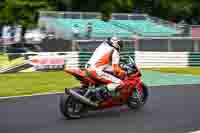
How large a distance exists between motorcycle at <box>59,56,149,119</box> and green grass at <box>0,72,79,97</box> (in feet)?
15.7

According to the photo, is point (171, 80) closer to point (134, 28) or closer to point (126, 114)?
point (126, 114)

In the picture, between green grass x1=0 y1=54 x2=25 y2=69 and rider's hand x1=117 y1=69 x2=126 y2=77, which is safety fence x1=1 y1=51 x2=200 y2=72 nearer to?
green grass x1=0 y1=54 x2=25 y2=69

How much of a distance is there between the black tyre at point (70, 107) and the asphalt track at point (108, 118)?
0.50 feet

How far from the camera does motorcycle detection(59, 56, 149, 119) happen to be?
1036cm

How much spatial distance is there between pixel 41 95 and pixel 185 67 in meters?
13.5

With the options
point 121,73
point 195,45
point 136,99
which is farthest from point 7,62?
point 121,73

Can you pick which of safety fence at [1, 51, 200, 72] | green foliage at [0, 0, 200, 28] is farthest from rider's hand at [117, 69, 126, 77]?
green foliage at [0, 0, 200, 28]

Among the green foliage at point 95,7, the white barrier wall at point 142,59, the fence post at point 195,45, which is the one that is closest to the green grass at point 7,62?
the white barrier wall at point 142,59

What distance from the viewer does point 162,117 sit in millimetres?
10469

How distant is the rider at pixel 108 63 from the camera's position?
10.6m

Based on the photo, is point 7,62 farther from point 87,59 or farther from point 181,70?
point 181,70

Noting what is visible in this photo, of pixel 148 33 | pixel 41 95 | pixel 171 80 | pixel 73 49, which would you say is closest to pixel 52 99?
pixel 41 95

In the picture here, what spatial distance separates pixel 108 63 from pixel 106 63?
0.07 metres

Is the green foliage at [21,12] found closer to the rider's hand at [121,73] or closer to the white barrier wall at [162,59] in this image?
the white barrier wall at [162,59]
